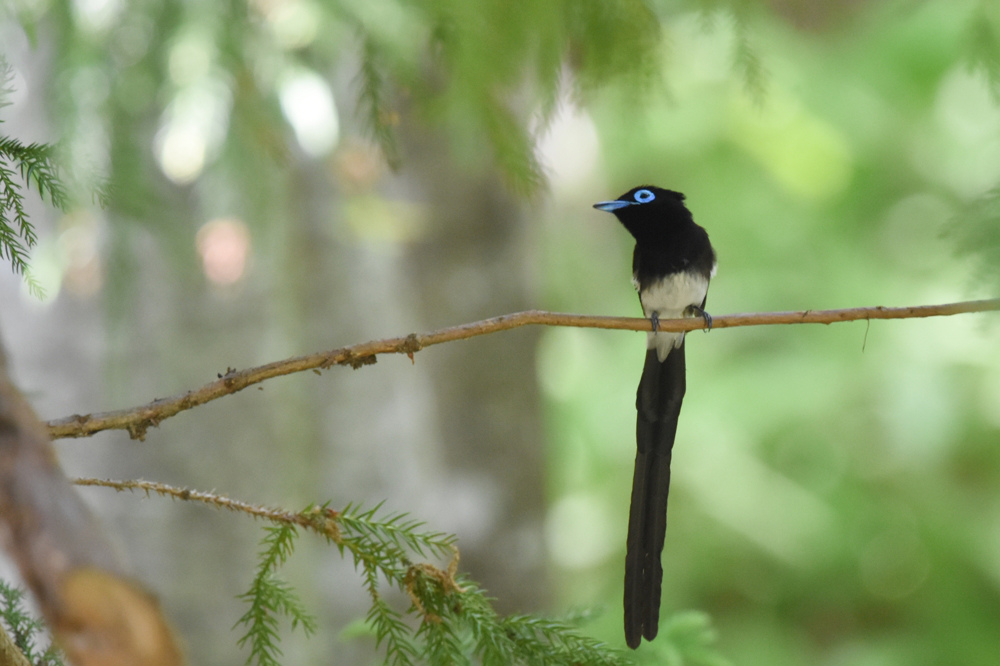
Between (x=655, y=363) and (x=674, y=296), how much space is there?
30 cm

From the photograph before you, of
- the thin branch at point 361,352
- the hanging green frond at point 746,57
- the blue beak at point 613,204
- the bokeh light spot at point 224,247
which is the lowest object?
the thin branch at point 361,352

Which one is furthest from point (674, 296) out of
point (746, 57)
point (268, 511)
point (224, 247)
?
point (224, 247)

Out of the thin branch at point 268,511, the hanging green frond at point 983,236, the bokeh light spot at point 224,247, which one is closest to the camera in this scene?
the hanging green frond at point 983,236

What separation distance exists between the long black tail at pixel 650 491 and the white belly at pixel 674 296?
0.52 ft

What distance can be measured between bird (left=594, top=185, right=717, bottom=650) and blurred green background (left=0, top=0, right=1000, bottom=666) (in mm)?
253

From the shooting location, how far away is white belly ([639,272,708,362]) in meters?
1.73

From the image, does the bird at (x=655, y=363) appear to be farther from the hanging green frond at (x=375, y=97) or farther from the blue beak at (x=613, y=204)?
the hanging green frond at (x=375, y=97)

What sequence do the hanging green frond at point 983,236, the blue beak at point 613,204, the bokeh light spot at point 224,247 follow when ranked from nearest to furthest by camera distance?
the hanging green frond at point 983,236
the blue beak at point 613,204
the bokeh light spot at point 224,247

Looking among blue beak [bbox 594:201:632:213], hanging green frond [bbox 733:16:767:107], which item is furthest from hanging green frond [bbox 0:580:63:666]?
hanging green frond [bbox 733:16:767:107]

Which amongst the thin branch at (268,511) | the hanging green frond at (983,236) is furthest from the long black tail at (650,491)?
the hanging green frond at (983,236)

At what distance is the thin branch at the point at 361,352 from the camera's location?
39.7 inches

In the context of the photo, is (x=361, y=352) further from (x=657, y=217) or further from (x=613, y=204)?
(x=657, y=217)

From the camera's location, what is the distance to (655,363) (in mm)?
1514

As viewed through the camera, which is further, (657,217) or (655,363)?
(657,217)
